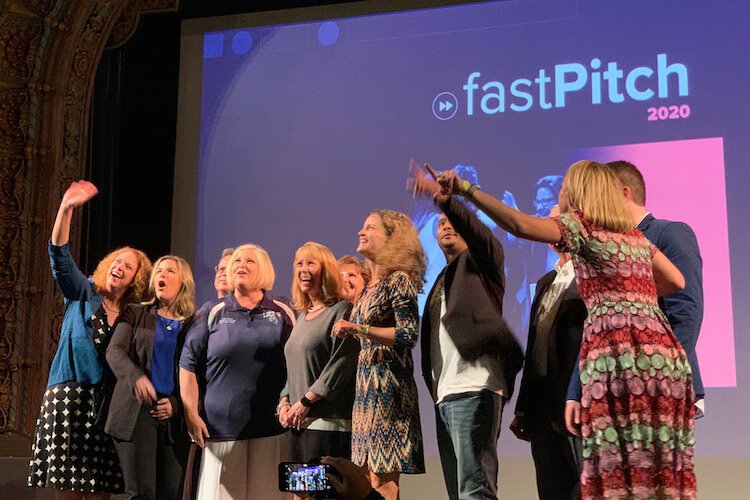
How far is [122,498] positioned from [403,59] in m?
2.94

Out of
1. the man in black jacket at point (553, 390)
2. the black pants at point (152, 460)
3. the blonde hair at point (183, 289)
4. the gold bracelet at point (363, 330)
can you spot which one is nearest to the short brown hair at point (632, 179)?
the man in black jacket at point (553, 390)

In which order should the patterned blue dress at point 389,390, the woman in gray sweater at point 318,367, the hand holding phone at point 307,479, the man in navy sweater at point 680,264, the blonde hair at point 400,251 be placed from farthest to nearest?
the woman in gray sweater at point 318,367 < the blonde hair at point 400,251 < the patterned blue dress at point 389,390 < the man in navy sweater at point 680,264 < the hand holding phone at point 307,479

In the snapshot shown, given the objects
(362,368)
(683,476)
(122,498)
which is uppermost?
(362,368)

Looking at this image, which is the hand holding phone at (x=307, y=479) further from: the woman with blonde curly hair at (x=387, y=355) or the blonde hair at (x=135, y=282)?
the blonde hair at (x=135, y=282)

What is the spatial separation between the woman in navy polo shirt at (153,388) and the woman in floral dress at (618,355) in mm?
1937

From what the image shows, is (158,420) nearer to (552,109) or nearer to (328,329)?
(328,329)

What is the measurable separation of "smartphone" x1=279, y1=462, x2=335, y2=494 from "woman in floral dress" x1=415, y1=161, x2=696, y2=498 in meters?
0.70

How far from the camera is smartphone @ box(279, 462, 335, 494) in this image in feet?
8.19

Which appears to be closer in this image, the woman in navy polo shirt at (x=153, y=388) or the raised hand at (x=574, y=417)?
the raised hand at (x=574, y=417)

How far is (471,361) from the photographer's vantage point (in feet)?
10.7

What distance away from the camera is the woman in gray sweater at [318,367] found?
3793 millimetres

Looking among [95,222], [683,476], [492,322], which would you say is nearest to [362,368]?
[492,322]

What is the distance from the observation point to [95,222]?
607cm

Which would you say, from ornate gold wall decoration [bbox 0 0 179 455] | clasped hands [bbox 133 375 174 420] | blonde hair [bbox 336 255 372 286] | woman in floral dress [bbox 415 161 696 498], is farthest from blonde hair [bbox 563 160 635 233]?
ornate gold wall decoration [bbox 0 0 179 455]
